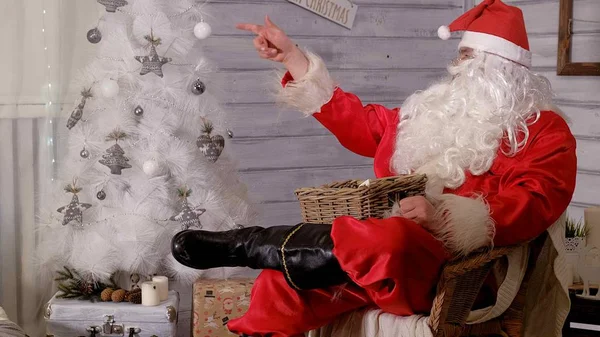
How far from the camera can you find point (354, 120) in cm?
295

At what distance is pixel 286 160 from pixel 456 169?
5.11 ft

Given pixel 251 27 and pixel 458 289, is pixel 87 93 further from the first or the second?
pixel 458 289

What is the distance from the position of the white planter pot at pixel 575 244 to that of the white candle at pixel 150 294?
1477mm

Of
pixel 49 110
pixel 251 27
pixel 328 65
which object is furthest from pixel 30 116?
pixel 328 65

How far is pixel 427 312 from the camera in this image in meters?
2.28

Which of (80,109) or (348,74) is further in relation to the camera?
(348,74)

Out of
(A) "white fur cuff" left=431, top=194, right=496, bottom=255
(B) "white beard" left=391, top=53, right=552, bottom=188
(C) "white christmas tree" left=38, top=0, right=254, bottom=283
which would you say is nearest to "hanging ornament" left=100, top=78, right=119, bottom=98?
(C) "white christmas tree" left=38, top=0, right=254, bottom=283

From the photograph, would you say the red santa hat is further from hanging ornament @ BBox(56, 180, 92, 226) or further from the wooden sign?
hanging ornament @ BBox(56, 180, 92, 226)

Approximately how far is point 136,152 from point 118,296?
1.76ft

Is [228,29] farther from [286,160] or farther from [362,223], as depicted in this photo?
[362,223]

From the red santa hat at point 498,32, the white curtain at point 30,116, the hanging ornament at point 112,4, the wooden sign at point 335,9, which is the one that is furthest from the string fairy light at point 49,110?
the red santa hat at point 498,32

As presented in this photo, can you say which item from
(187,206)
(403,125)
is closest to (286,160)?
(187,206)

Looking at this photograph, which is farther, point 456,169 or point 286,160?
point 286,160

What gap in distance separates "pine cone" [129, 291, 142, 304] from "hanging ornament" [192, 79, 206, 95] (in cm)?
78
